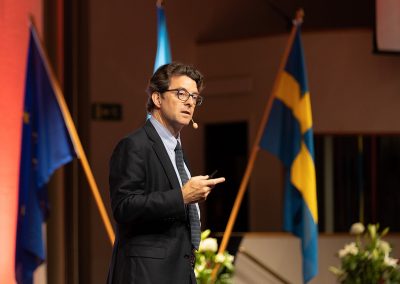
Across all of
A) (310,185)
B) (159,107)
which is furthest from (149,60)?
(159,107)

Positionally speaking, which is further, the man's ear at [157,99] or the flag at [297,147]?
the flag at [297,147]

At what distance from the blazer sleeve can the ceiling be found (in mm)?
7394

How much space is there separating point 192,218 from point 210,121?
7.16m

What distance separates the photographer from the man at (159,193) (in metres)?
2.31

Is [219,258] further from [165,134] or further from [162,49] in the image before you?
[165,134]

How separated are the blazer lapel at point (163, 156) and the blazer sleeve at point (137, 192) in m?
0.02

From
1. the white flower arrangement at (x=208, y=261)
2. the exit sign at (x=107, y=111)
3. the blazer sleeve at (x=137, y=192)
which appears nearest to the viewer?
the blazer sleeve at (x=137, y=192)

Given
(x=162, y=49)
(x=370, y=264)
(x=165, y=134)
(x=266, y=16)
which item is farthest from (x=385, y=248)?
(x=266, y=16)

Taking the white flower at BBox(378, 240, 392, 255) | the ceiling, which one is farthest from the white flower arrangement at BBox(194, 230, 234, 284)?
the ceiling

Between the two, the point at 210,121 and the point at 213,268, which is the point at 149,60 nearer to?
the point at 210,121

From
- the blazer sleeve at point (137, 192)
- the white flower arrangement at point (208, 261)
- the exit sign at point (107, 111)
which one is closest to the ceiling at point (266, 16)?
the exit sign at point (107, 111)

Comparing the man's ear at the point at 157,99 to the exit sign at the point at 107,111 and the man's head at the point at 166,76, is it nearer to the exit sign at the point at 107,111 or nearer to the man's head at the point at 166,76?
the man's head at the point at 166,76

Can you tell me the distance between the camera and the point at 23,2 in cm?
605

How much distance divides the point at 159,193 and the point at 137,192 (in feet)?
0.20
